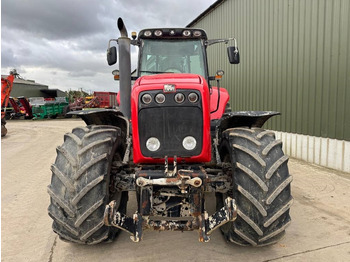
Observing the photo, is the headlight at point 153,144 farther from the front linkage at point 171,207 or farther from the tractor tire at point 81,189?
the tractor tire at point 81,189

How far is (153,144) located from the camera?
8.30ft

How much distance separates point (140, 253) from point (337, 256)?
1.90 meters

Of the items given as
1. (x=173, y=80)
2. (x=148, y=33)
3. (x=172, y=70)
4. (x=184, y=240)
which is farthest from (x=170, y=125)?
(x=148, y=33)

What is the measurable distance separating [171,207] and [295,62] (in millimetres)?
5954

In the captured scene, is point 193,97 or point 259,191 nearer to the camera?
point 259,191

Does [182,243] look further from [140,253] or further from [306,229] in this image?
[306,229]

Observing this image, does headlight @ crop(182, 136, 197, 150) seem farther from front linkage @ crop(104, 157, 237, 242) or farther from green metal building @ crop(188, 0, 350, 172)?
green metal building @ crop(188, 0, 350, 172)

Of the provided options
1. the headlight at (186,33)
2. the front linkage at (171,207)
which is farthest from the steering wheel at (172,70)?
the front linkage at (171,207)

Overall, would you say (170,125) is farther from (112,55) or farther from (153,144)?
(112,55)

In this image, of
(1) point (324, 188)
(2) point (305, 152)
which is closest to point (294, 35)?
(2) point (305, 152)

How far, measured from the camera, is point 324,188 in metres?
4.75

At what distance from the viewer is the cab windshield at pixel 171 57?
12.8 ft

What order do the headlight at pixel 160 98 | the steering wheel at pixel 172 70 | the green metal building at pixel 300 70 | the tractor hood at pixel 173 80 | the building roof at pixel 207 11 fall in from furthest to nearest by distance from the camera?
the building roof at pixel 207 11
the green metal building at pixel 300 70
the steering wheel at pixel 172 70
the tractor hood at pixel 173 80
the headlight at pixel 160 98

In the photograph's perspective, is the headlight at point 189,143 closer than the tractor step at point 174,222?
No
